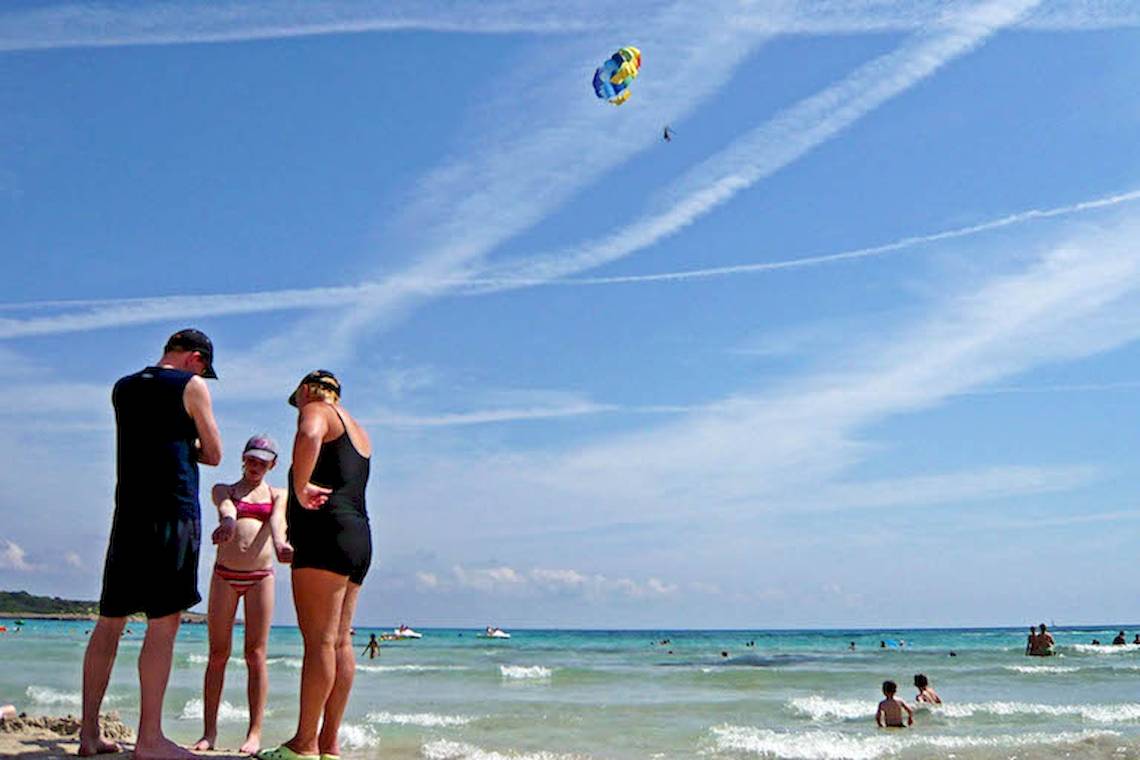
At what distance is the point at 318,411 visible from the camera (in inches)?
163

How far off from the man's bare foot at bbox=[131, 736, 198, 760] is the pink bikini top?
1.12 m

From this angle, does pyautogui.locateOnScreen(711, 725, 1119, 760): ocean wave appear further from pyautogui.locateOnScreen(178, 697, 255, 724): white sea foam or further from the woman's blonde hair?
the woman's blonde hair

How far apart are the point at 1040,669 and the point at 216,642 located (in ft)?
91.5

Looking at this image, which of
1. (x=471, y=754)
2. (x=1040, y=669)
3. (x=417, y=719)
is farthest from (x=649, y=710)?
(x=1040, y=669)

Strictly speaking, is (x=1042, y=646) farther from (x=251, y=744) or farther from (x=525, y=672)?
(x=251, y=744)

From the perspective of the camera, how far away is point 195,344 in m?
4.35

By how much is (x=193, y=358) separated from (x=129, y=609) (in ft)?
3.42

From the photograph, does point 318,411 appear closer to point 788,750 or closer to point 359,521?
point 359,521

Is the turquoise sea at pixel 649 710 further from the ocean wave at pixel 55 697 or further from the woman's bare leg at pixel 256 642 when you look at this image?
the woman's bare leg at pixel 256 642

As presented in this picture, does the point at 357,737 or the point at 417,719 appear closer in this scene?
the point at 357,737

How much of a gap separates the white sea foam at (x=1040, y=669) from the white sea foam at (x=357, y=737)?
2130 centimetres

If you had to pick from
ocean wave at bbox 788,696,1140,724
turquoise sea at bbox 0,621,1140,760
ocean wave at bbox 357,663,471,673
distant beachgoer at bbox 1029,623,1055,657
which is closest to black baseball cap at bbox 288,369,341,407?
turquoise sea at bbox 0,621,1140,760

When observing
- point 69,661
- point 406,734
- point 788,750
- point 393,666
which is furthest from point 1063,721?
point 69,661

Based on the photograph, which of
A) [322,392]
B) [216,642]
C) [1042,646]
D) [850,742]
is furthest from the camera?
[1042,646]
